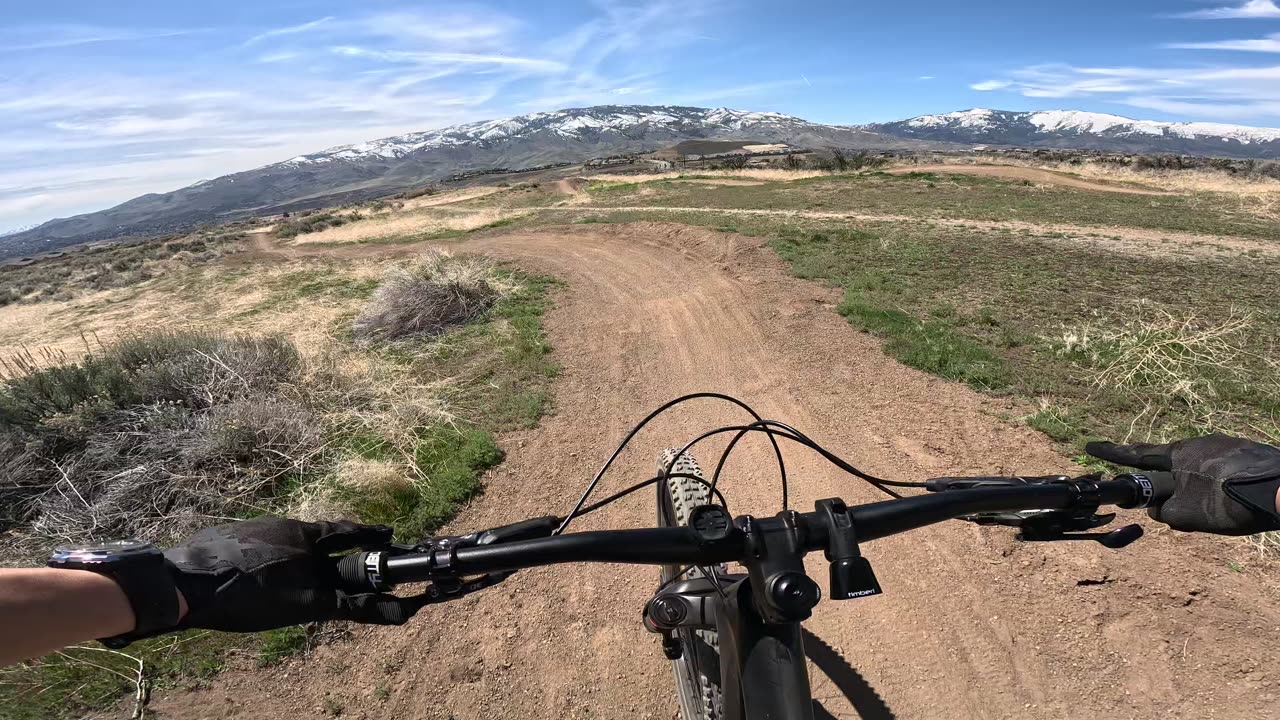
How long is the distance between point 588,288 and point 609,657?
35.3 ft

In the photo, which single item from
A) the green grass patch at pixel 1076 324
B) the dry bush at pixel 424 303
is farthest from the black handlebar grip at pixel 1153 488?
the dry bush at pixel 424 303

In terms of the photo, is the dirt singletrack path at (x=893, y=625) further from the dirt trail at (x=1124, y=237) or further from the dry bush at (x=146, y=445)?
the dirt trail at (x=1124, y=237)

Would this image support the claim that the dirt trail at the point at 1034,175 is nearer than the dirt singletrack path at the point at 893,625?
No

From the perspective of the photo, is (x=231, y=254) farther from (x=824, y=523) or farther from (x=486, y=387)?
(x=824, y=523)

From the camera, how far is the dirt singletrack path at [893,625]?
3709 millimetres

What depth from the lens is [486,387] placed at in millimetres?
8727

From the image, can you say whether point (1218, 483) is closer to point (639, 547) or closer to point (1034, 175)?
point (639, 547)

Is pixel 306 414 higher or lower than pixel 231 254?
lower

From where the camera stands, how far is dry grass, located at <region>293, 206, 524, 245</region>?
97.3ft

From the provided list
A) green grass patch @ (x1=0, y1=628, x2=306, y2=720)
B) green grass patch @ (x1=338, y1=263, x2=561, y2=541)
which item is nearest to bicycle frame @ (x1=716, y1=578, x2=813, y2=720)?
green grass patch @ (x1=0, y1=628, x2=306, y2=720)

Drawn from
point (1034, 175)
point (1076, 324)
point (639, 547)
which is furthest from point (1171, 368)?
point (1034, 175)

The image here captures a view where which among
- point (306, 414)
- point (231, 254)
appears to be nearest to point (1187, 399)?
point (306, 414)

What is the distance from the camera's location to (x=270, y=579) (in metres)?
1.63

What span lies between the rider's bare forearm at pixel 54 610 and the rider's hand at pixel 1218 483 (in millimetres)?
3065
